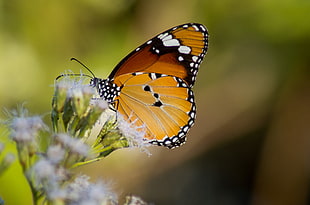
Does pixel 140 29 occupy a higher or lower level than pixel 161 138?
higher

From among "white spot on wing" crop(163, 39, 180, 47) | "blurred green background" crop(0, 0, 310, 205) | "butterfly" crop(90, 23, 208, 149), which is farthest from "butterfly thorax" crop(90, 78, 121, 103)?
"blurred green background" crop(0, 0, 310, 205)

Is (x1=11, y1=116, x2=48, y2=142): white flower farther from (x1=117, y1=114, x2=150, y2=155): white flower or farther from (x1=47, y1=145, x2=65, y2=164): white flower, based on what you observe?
(x1=117, y1=114, x2=150, y2=155): white flower

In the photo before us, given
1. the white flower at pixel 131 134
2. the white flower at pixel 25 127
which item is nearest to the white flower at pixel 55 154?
the white flower at pixel 25 127

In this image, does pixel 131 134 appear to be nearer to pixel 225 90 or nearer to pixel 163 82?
pixel 163 82

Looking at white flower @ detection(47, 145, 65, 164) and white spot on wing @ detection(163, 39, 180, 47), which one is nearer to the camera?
white flower @ detection(47, 145, 65, 164)

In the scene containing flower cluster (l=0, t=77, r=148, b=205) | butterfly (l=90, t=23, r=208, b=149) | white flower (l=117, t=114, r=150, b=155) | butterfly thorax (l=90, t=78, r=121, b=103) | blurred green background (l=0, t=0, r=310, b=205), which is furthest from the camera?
blurred green background (l=0, t=0, r=310, b=205)

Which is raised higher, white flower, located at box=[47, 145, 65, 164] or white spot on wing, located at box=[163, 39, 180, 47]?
white spot on wing, located at box=[163, 39, 180, 47]

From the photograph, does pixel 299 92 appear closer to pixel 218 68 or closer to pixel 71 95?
pixel 218 68

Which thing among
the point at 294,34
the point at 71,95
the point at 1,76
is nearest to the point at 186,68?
the point at 71,95
